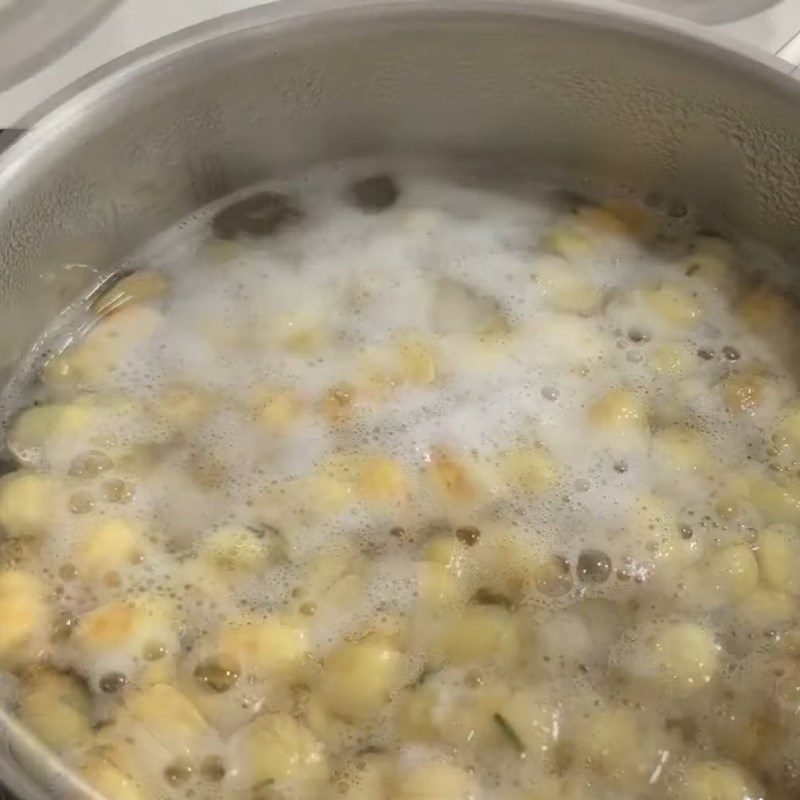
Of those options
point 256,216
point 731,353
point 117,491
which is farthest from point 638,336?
point 117,491

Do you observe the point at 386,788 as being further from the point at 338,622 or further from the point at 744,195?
the point at 744,195

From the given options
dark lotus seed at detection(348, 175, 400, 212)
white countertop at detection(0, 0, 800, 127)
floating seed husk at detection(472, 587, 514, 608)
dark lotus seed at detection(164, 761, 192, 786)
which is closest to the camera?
dark lotus seed at detection(164, 761, 192, 786)

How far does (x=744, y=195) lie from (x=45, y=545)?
72 centimetres

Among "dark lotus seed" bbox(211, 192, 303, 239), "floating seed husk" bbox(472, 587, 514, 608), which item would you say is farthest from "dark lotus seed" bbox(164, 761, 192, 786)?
"dark lotus seed" bbox(211, 192, 303, 239)

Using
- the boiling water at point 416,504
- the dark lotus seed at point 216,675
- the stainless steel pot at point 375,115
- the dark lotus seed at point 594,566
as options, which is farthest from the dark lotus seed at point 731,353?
the dark lotus seed at point 216,675

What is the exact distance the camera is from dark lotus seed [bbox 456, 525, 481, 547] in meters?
0.90

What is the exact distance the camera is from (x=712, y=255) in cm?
107

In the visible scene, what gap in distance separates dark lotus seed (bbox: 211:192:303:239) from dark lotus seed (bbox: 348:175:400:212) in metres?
0.06

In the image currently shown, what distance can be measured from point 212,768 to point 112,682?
4.2 inches

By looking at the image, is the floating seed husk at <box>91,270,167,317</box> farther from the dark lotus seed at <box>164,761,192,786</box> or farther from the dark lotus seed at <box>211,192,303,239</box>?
the dark lotus seed at <box>164,761,192,786</box>

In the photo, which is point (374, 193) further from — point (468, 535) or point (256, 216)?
point (468, 535)

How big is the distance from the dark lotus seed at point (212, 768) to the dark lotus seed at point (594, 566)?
0.32 metres

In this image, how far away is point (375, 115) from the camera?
42.1 inches

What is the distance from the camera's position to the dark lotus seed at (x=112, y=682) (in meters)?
0.81
